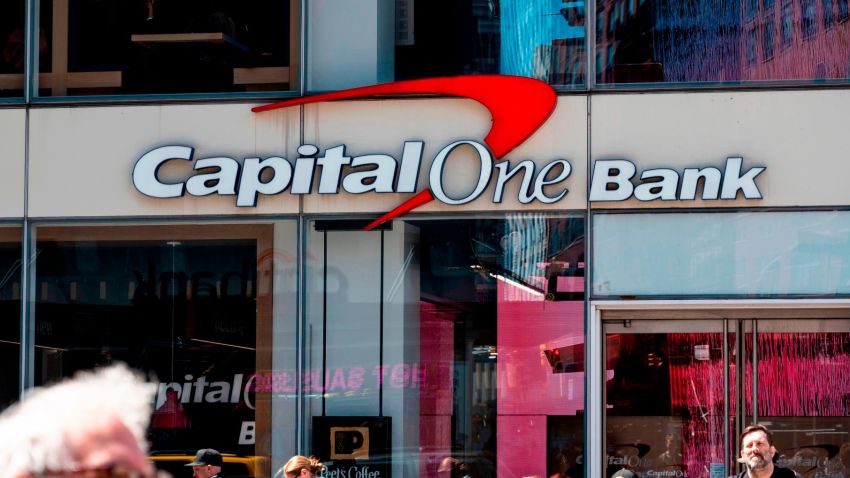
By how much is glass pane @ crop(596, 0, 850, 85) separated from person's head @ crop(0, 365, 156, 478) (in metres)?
9.60

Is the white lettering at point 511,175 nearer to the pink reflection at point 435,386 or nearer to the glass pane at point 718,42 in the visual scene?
the glass pane at point 718,42

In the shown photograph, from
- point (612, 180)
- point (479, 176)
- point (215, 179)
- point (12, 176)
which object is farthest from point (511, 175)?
point (12, 176)

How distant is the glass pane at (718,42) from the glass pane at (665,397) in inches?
84.3

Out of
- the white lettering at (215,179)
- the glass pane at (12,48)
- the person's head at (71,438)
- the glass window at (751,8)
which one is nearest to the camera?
the person's head at (71,438)

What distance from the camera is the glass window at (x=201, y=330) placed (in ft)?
36.4

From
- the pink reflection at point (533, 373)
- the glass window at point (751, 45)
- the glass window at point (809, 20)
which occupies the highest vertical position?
the glass window at point (809, 20)

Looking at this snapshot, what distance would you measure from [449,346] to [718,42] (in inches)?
137

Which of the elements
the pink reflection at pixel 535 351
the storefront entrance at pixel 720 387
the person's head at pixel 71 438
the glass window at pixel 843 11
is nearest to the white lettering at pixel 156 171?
the pink reflection at pixel 535 351

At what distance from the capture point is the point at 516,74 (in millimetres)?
11109

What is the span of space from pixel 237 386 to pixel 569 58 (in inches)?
159

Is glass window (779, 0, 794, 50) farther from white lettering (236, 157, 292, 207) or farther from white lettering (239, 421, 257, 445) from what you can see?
white lettering (239, 421, 257, 445)

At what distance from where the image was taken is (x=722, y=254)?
10.7 metres

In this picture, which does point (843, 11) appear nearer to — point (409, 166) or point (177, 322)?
point (409, 166)

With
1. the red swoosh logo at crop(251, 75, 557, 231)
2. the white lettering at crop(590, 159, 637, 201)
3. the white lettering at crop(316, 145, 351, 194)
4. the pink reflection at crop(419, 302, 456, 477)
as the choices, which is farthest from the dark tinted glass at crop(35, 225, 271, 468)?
the white lettering at crop(590, 159, 637, 201)
